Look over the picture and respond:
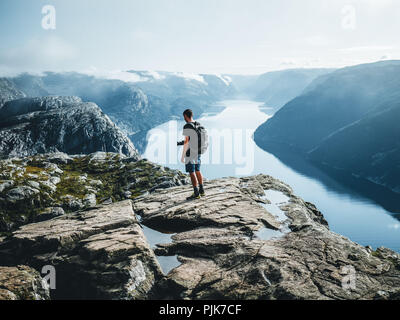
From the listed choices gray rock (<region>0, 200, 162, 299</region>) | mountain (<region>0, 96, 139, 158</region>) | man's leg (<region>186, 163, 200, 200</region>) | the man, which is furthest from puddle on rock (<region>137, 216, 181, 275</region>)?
mountain (<region>0, 96, 139, 158</region>)

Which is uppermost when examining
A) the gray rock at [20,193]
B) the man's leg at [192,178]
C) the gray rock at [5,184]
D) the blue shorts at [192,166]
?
the blue shorts at [192,166]

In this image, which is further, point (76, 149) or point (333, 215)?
Answer: point (333, 215)

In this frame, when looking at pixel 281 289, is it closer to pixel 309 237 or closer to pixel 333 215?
pixel 309 237

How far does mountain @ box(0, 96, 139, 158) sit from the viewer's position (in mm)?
105850

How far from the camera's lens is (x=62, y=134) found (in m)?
115

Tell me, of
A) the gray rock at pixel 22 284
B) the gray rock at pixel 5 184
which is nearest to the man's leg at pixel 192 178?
the gray rock at pixel 22 284

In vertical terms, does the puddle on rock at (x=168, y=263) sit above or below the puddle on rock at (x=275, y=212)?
below

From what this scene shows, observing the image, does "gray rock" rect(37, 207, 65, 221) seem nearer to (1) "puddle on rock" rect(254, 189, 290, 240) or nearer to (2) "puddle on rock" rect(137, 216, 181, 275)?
(2) "puddle on rock" rect(137, 216, 181, 275)

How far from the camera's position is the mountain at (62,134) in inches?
4167

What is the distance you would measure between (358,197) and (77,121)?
196649 millimetres

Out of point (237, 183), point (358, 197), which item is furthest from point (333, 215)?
point (237, 183)

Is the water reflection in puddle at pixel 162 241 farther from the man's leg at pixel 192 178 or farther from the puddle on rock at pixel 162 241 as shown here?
the man's leg at pixel 192 178

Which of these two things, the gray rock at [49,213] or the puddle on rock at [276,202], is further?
the gray rock at [49,213]

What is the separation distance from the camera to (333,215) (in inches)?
6240
